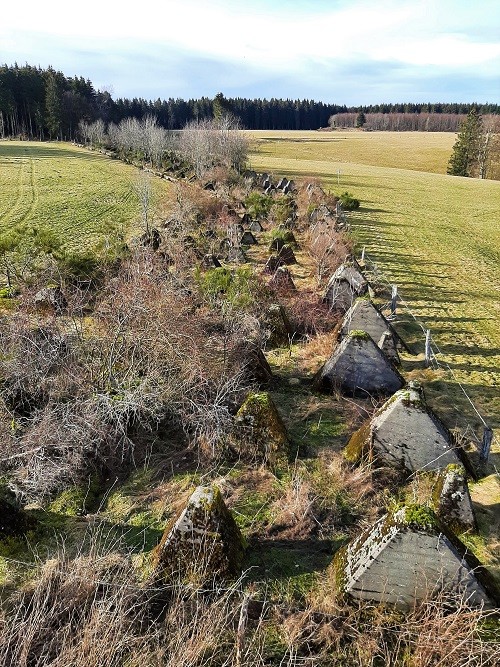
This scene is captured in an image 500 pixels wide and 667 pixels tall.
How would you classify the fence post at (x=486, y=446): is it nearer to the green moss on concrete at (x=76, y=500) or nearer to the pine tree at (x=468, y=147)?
the green moss on concrete at (x=76, y=500)

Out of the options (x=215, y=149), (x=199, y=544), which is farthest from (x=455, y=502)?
(x=215, y=149)

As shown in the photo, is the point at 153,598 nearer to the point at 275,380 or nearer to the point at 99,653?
the point at 99,653

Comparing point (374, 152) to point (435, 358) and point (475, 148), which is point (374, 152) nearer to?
point (475, 148)

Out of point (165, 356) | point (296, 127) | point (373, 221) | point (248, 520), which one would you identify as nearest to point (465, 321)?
point (165, 356)

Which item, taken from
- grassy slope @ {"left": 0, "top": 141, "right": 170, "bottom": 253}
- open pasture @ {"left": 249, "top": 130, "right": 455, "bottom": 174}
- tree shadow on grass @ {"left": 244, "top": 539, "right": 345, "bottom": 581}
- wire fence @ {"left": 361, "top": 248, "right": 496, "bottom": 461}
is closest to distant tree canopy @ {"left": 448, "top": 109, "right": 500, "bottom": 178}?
open pasture @ {"left": 249, "top": 130, "right": 455, "bottom": 174}

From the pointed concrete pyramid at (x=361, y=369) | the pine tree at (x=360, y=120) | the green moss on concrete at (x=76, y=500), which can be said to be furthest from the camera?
the pine tree at (x=360, y=120)

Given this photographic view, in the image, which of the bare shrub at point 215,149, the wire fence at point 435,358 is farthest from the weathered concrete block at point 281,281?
the bare shrub at point 215,149
